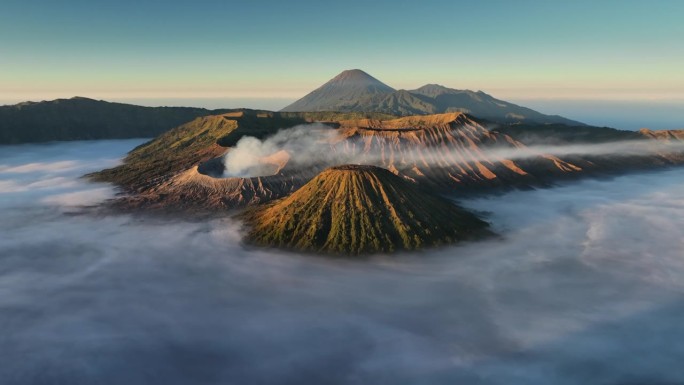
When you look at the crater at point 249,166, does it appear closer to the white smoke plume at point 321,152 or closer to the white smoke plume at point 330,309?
the white smoke plume at point 321,152

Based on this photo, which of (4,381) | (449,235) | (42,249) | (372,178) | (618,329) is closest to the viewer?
(4,381)

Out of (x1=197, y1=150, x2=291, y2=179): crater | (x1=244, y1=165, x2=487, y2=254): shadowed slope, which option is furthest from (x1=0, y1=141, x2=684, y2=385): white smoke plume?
(x1=197, y1=150, x2=291, y2=179): crater

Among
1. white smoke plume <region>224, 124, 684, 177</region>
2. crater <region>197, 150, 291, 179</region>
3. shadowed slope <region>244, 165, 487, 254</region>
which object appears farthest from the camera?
white smoke plume <region>224, 124, 684, 177</region>

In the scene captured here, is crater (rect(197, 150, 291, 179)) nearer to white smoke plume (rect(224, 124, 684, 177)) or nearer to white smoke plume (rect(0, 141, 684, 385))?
white smoke plume (rect(224, 124, 684, 177))

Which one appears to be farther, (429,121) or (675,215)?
(429,121)

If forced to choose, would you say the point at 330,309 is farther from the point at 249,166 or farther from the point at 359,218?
the point at 249,166

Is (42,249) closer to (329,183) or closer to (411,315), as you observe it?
(329,183)

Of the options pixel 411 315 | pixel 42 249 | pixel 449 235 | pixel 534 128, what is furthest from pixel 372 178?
pixel 534 128

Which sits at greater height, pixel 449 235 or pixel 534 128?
pixel 534 128
